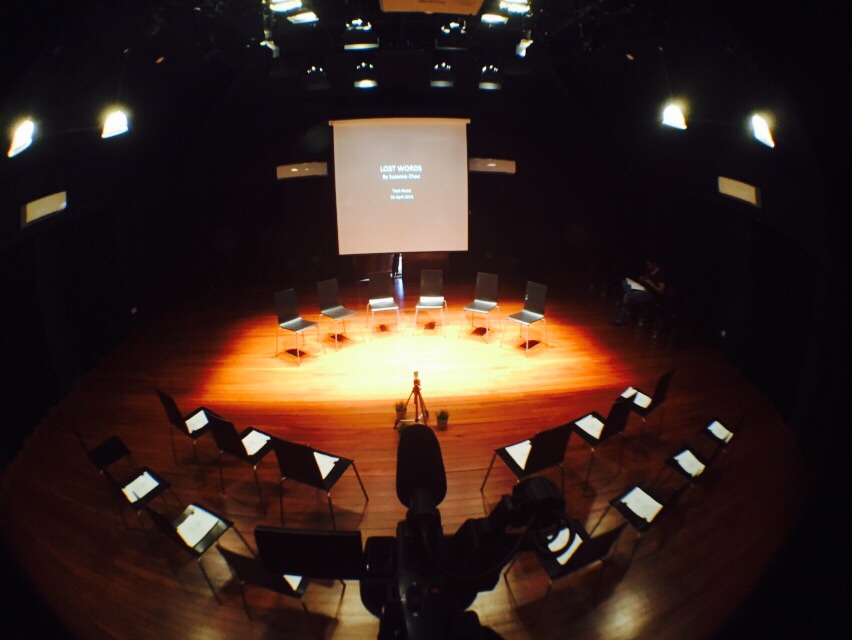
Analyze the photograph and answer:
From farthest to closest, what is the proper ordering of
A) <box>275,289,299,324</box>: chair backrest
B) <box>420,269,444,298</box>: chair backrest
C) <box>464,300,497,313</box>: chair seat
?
<box>420,269,444,298</box>: chair backrest → <box>464,300,497,313</box>: chair seat → <box>275,289,299,324</box>: chair backrest

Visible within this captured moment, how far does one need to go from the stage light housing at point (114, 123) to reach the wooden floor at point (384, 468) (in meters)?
3.33

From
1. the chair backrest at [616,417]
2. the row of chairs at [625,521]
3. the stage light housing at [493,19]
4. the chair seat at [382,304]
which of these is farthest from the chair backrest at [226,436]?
the stage light housing at [493,19]

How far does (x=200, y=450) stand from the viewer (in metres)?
5.16

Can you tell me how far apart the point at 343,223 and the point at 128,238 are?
3.67 metres

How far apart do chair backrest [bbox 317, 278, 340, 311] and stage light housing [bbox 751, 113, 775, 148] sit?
585cm

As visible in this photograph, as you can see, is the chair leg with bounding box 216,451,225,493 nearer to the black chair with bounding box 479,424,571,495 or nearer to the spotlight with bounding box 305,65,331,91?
the black chair with bounding box 479,424,571,495

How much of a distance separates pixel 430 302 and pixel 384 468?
3.64m

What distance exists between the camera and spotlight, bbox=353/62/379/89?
7.31 m

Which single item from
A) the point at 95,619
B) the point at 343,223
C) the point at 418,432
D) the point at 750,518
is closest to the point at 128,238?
the point at 343,223

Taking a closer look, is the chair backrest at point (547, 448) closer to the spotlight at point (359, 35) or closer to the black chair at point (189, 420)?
the black chair at point (189, 420)

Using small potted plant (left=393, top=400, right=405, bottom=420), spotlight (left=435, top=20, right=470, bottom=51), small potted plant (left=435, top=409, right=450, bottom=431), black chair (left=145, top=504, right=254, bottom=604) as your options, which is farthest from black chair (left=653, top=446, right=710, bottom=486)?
spotlight (left=435, top=20, right=470, bottom=51)

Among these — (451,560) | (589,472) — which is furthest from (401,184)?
(451,560)

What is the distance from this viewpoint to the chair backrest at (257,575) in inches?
120

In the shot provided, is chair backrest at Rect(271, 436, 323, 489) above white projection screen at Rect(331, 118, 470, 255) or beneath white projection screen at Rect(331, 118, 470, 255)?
beneath
